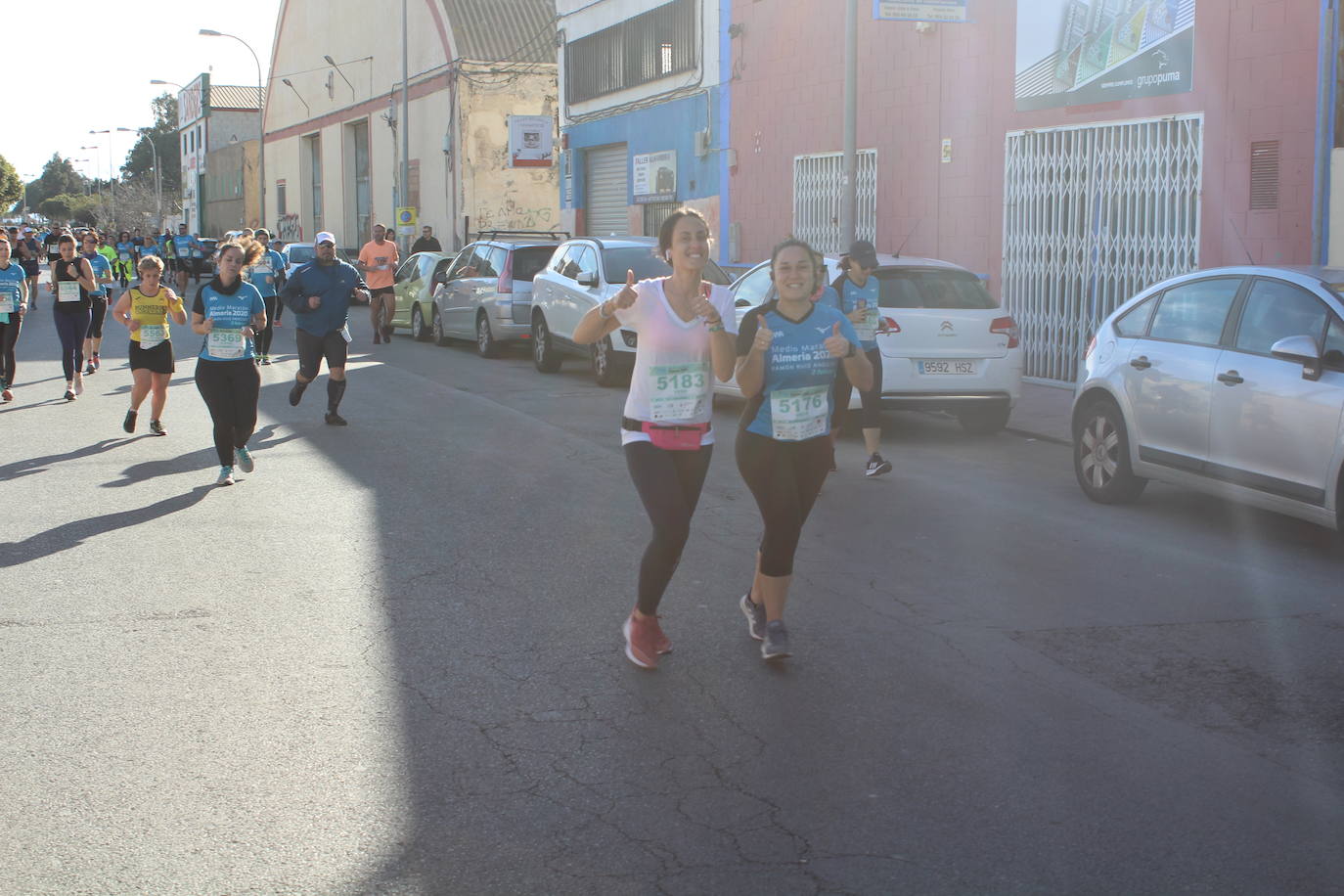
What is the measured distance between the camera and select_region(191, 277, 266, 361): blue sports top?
33.7 feet

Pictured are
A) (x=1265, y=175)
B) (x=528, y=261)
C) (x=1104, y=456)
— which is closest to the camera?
(x=1104, y=456)

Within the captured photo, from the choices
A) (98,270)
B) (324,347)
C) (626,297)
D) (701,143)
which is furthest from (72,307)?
(701,143)

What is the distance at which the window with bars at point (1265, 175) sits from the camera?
14.2m

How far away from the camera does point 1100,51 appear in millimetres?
16453

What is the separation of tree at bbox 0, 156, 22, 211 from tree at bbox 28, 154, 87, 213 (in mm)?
37312

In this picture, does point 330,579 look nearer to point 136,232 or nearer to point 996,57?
point 996,57

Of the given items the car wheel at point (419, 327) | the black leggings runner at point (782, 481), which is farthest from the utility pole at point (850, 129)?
the black leggings runner at point (782, 481)

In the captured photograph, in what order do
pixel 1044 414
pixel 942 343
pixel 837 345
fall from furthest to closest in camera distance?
pixel 1044 414 → pixel 942 343 → pixel 837 345

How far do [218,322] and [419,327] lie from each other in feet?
48.2

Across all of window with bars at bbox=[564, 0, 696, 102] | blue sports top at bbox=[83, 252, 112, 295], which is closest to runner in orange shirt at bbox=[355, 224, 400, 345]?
blue sports top at bbox=[83, 252, 112, 295]

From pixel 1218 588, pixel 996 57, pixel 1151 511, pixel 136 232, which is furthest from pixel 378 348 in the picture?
pixel 136 232

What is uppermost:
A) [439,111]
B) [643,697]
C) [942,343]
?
[439,111]

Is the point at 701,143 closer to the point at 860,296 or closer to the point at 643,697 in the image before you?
the point at 860,296

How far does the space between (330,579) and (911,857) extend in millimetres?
4113
